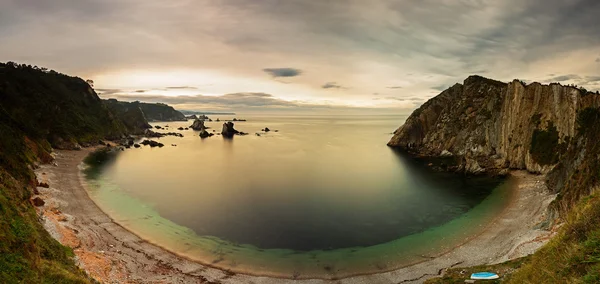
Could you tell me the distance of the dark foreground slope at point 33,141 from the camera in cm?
2083

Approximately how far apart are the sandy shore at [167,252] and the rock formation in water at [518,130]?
733 cm

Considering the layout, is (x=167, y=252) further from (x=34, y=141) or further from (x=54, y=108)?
(x=54, y=108)

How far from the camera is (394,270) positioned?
34250 mm

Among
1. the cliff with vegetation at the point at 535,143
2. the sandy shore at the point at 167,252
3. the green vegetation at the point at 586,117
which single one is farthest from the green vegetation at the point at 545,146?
the sandy shore at the point at 167,252

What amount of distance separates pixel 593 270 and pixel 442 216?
46923 mm

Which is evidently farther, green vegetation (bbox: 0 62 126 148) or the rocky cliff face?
green vegetation (bbox: 0 62 126 148)

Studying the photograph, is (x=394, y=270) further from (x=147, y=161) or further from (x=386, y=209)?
(x=147, y=161)

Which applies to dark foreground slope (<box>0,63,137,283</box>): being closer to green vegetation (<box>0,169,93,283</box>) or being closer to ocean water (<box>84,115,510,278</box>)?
green vegetation (<box>0,169,93,283</box>)

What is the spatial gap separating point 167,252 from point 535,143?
86824 mm

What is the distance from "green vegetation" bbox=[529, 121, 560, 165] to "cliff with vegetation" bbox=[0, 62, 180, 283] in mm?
89713

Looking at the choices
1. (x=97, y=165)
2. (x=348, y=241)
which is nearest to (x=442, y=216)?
(x=348, y=241)

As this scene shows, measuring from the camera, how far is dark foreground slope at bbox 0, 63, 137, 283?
2083cm

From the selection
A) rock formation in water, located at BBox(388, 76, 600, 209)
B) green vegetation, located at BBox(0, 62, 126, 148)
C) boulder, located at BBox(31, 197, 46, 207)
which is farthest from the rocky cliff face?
green vegetation, located at BBox(0, 62, 126, 148)

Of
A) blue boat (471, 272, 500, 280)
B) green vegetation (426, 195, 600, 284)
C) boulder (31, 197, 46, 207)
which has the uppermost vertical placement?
green vegetation (426, 195, 600, 284)
